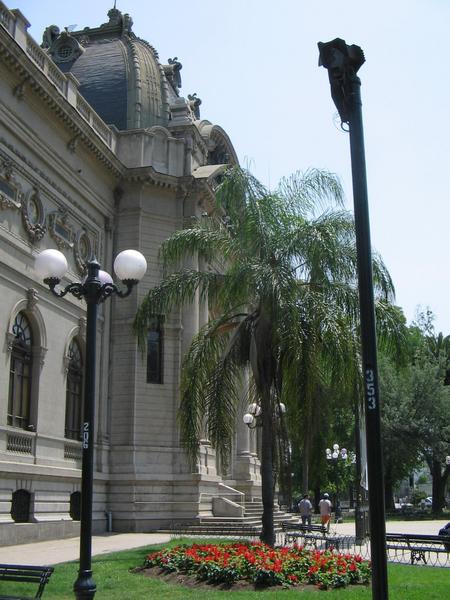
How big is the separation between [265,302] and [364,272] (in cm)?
1134

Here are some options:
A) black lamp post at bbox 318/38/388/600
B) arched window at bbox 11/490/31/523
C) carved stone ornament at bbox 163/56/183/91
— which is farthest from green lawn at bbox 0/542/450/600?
carved stone ornament at bbox 163/56/183/91

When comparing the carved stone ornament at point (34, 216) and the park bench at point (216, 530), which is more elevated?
the carved stone ornament at point (34, 216)

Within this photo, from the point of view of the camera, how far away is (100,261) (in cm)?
3014

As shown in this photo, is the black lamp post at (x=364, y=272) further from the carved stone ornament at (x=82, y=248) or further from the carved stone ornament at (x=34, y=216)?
the carved stone ornament at (x=82, y=248)

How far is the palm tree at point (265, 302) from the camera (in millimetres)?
17109

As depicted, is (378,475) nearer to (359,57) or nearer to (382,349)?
(359,57)

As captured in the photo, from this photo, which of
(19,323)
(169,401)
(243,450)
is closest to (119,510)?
(169,401)

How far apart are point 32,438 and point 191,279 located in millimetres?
8316

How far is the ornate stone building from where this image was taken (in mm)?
23516

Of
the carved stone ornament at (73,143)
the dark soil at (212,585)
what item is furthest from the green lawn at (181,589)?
the carved stone ornament at (73,143)

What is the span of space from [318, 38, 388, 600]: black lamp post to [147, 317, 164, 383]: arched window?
24.0 metres

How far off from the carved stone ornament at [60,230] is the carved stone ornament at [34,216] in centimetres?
60

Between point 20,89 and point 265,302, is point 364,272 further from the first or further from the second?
point 20,89

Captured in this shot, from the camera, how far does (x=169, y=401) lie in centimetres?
3025
